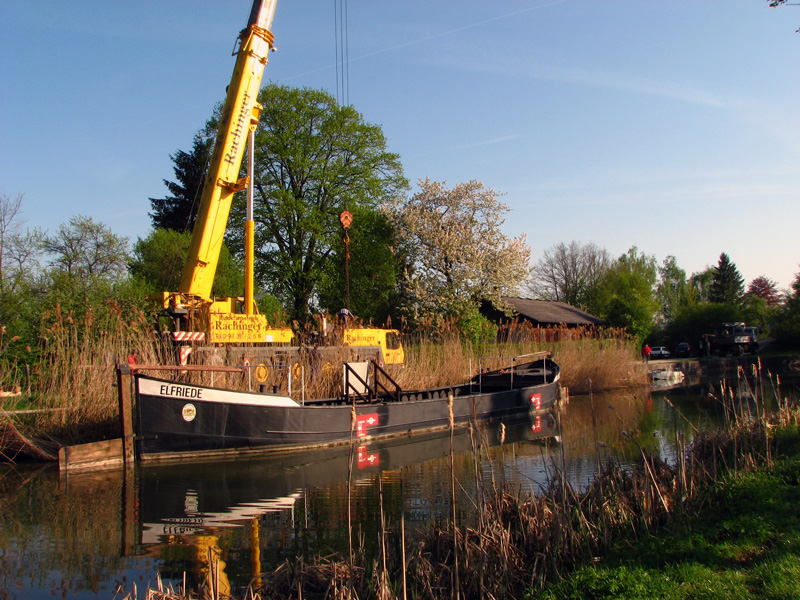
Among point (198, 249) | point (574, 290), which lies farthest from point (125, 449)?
point (574, 290)

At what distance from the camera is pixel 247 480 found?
1023cm

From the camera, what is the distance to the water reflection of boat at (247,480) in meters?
7.90

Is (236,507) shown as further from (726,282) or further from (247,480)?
(726,282)

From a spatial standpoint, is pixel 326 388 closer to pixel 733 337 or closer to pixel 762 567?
pixel 762 567

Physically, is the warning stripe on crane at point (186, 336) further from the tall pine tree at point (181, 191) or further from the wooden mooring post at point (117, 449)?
the tall pine tree at point (181, 191)

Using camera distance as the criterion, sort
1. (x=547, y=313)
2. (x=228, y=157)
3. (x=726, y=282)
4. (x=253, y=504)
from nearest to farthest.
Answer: (x=253, y=504) < (x=228, y=157) < (x=547, y=313) < (x=726, y=282)

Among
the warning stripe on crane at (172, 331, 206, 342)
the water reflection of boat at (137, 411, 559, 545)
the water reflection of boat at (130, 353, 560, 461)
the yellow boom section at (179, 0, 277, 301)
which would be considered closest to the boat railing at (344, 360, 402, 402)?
the water reflection of boat at (130, 353, 560, 461)

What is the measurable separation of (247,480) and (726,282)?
7520 cm

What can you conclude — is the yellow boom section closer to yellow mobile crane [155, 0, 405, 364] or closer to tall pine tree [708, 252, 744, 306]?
yellow mobile crane [155, 0, 405, 364]

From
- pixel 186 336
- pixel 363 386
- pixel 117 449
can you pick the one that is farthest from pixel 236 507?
Result: pixel 363 386

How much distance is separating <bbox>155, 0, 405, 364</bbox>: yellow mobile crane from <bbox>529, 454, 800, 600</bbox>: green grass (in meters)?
10.8

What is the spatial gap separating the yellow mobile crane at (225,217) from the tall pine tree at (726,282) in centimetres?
6993

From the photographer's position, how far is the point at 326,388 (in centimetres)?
1541

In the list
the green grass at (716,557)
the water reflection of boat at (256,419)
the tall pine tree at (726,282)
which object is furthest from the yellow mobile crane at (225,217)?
the tall pine tree at (726,282)
